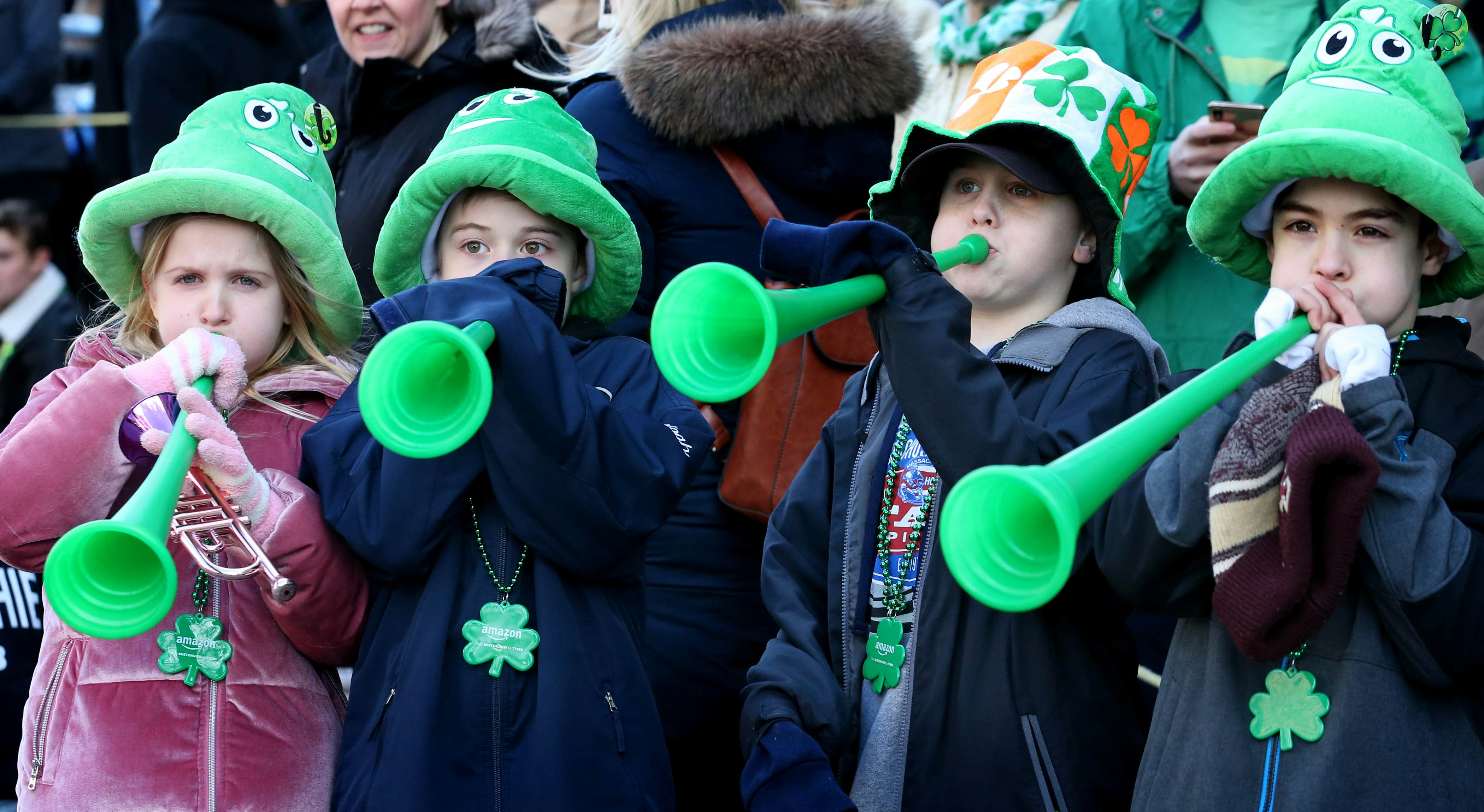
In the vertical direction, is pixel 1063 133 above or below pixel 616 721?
above

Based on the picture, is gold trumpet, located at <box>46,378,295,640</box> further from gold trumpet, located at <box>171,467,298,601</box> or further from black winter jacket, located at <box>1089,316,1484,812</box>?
black winter jacket, located at <box>1089,316,1484,812</box>

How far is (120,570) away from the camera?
247 centimetres

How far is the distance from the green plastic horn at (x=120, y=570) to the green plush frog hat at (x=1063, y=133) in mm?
1620

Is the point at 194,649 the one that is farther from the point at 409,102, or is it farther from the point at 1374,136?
the point at 1374,136

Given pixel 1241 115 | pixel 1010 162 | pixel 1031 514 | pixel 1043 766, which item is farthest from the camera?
pixel 1241 115

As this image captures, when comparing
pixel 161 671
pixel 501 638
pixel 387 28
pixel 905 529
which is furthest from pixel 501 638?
pixel 387 28

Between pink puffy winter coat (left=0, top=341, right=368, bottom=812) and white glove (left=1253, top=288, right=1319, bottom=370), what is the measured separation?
1720 millimetres

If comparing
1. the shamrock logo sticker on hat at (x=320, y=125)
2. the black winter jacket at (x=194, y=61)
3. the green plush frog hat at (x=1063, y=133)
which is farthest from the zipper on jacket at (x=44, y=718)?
the black winter jacket at (x=194, y=61)

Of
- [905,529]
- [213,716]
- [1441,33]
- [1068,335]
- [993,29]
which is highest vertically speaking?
[1441,33]

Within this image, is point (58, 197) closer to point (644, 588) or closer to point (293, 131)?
point (293, 131)

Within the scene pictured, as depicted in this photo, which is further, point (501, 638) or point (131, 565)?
point (501, 638)

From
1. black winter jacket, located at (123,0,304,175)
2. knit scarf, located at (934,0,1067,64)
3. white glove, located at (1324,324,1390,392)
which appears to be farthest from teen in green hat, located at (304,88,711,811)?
black winter jacket, located at (123,0,304,175)

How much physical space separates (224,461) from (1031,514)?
1.47 meters

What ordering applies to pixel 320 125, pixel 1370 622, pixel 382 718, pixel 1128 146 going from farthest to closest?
1. pixel 320 125
2. pixel 1128 146
3. pixel 382 718
4. pixel 1370 622
